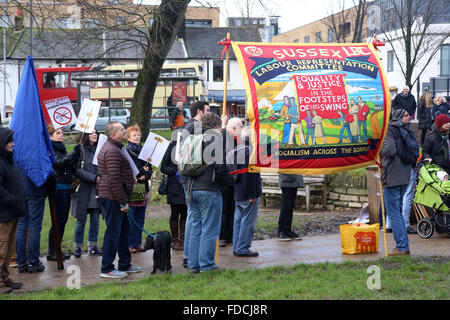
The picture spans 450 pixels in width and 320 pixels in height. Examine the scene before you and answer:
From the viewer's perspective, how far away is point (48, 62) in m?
52.2

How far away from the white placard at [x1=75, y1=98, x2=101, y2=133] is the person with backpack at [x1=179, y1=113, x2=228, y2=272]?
1.40 meters

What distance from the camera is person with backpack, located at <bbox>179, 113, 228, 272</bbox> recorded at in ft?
25.4

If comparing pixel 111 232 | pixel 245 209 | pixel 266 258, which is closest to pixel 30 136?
pixel 111 232

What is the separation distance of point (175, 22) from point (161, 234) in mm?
13452

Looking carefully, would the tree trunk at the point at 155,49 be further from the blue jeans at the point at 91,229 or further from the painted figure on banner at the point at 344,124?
the painted figure on banner at the point at 344,124

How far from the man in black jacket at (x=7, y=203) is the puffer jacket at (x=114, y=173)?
1.00 metres

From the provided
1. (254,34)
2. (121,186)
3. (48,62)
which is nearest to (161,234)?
(121,186)

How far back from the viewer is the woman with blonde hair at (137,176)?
9391 mm

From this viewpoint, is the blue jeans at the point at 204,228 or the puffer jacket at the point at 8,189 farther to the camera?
the blue jeans at the point at 204,228

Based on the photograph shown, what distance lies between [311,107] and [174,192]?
2542 millimetres

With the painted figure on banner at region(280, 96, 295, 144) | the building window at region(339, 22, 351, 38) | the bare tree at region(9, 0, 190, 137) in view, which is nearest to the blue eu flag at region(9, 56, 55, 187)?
the painted figure on banner at region(280, 96, 295, 144)

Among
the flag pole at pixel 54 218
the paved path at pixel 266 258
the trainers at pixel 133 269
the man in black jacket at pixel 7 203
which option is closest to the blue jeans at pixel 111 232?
the trainers at pixel 133 269

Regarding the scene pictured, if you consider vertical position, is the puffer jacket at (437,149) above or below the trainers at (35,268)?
above

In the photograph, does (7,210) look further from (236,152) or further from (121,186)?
(236,152)
